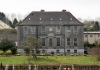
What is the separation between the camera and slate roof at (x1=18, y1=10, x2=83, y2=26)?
1951 inches

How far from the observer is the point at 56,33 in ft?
162

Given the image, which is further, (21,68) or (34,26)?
(34,26)

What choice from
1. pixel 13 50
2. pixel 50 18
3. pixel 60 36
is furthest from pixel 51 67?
pixel 50 18

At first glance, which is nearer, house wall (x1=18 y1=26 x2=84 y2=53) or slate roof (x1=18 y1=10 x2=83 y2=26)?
house wall (x1=18 y1=26 x2=84 y2=53)

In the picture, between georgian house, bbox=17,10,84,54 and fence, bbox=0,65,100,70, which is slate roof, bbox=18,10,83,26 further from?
fence, bbox=0,65,100,70

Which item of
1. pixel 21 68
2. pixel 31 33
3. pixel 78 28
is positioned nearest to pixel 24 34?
pixel 31 33

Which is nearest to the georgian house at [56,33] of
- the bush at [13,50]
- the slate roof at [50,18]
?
the slate roof at [50,18]

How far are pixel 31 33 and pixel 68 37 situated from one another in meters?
6.80

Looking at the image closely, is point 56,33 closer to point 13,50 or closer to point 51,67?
point 13,50

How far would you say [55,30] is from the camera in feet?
162

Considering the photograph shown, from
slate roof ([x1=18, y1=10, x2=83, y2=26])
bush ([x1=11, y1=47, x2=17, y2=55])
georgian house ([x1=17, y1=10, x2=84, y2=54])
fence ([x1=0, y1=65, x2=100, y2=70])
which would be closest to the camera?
fence ([x1=0, y1=65, x2=100, y2=70])

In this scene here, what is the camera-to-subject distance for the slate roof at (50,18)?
163ft

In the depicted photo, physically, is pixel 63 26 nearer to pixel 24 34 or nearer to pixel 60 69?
pixel 24 34

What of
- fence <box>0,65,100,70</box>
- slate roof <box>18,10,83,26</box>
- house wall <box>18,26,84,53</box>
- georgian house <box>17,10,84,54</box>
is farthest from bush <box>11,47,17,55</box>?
fence <box>0,65,100,70</box>
